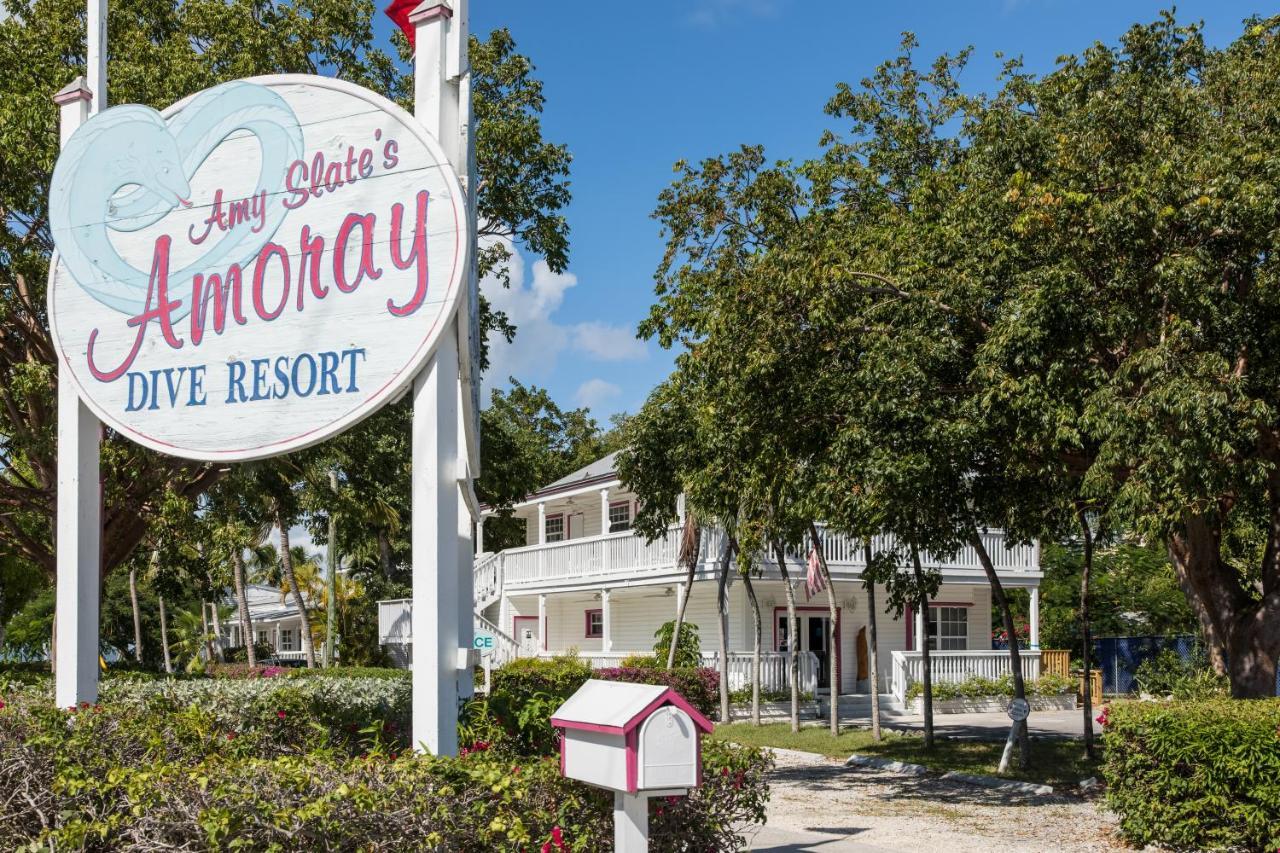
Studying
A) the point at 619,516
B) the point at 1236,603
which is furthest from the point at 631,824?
the point at 619,516

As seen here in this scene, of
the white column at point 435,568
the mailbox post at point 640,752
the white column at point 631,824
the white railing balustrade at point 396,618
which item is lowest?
the white railing balustrade at point 396,618

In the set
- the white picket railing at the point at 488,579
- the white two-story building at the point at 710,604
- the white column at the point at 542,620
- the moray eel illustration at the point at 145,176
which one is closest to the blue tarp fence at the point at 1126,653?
the white two-story building at the point at 710,604

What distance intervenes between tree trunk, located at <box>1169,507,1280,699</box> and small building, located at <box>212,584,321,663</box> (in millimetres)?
39542

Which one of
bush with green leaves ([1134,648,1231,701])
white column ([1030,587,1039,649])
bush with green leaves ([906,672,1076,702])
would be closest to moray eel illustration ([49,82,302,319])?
bush with green leaves ([1134,648,1231,701])

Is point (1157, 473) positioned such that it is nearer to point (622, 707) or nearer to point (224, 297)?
point (622, 707)

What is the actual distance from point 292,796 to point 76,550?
161 inches

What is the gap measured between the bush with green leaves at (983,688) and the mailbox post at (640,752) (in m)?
23.0

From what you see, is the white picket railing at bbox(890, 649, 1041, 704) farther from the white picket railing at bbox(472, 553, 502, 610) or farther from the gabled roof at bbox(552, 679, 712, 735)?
the gabled roof at bbox(552, 679, 712, 735)

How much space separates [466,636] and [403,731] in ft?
Result: 6.63

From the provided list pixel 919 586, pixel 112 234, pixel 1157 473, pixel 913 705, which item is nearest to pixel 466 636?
pixel 112 234

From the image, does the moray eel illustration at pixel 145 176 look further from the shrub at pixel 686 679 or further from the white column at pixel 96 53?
the shrub at pixel 686 679

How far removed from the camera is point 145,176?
346 inches

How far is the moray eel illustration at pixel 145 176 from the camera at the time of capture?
8.20 meters

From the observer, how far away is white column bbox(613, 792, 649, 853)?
563 centimetres
